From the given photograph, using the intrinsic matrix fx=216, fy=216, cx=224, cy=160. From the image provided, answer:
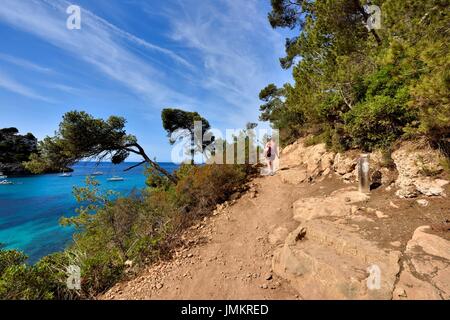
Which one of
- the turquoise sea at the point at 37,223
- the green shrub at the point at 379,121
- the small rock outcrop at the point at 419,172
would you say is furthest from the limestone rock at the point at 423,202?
the turquoise sea at the point at 37,223

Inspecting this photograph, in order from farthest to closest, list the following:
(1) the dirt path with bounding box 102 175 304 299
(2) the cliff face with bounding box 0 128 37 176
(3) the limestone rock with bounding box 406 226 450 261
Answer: (2) the cliff face with bounding box 0 128 37 176
(1) the dirt path with bounding box 102 175 304 299
(3) the limestone rock with bounding box 406 226 450 261

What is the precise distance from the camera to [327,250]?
4.04m

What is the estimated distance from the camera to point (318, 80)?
9.50 metres

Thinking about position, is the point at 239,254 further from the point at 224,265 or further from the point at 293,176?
the point at 293,176

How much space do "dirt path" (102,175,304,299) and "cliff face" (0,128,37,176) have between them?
69.1 m

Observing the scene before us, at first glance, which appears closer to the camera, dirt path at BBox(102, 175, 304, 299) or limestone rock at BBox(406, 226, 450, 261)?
limestone rock at BBox(406, 226, 450, 261)

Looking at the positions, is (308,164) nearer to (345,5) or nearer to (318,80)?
(318,80)

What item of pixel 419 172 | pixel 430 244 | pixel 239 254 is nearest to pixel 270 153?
pixel 419 172

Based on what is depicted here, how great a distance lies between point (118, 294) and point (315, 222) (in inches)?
173

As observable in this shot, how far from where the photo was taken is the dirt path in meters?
3.94

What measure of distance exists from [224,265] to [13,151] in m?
76.3

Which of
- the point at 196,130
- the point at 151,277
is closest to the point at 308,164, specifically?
the point at 151,277

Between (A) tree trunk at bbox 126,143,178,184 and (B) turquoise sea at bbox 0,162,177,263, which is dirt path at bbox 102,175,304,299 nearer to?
(B) turquoise sea at bbox 0,162,177,263

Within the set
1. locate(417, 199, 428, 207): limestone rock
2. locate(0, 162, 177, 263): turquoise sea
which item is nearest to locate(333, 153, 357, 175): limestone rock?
locate(417, 199, 428, 207): limestone rock
